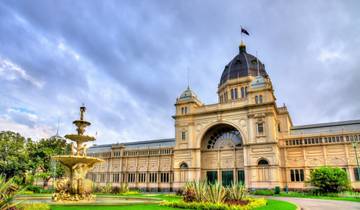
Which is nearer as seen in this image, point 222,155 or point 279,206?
point 279,206

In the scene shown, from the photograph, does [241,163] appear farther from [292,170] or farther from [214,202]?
[214,202]

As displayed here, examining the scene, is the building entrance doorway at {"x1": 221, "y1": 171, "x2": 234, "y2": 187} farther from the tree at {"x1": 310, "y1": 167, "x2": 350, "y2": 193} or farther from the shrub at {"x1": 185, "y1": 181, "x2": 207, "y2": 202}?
the shrub at {"x1": 185, "y1": 181, "x2": 207, "y2": 202}

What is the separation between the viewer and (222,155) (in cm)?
4625

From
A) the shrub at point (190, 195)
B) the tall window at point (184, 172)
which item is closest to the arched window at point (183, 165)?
the tall window at point (184, 172)

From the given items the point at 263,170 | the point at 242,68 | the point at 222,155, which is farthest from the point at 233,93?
the point at 263,170

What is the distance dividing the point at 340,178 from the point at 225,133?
20197 millimetres

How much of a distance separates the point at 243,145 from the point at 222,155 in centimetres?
506

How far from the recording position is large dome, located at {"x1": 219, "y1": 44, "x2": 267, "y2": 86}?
54.6 meters

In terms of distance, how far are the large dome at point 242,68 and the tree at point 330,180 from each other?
25.1m

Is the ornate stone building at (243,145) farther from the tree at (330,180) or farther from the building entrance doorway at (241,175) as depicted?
the tree at (330,180)

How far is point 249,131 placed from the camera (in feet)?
140

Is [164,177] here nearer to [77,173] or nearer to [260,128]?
[260,128]

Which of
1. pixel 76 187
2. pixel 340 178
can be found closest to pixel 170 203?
pixel 76 187

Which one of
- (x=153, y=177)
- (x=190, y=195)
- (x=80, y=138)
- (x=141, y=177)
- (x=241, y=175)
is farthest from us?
(x=141, y=177)
